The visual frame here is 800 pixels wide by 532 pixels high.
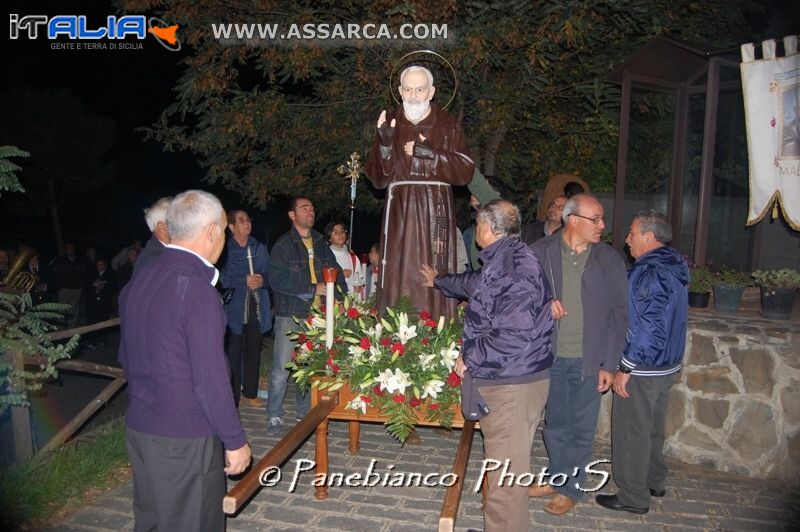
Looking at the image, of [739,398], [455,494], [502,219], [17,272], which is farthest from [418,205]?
[17,272]

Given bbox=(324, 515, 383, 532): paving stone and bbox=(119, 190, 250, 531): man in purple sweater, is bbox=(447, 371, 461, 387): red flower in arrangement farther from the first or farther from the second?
bbox=(119, 190, 250, 531): man in purple sweater

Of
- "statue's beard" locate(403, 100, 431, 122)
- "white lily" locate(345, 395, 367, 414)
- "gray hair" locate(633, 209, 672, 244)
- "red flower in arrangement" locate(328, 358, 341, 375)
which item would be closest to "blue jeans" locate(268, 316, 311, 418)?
"red flower in arrangement" locate(328, 358, 341, 375)

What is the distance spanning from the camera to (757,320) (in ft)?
18.2

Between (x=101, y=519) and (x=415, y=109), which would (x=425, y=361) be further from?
(x=101, y=519)

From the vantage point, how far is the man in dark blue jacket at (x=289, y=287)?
6.29 meters

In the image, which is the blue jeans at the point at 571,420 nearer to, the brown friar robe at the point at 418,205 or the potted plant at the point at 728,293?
the brown friar robe at the point at 418,205

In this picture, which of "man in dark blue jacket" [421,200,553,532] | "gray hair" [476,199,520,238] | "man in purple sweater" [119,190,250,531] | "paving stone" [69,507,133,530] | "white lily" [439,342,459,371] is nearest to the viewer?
"man in purple sweater" [119,190,250,531]

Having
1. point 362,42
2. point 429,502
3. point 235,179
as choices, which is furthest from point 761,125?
point 235,179

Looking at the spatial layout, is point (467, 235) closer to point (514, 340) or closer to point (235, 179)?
point (514, 340)

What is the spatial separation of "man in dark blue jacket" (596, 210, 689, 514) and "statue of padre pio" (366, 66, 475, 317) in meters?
1.43

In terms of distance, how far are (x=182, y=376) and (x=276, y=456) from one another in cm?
85

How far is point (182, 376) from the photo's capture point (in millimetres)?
2887

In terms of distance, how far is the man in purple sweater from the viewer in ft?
9.37

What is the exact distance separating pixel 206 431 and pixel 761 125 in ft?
18.7
